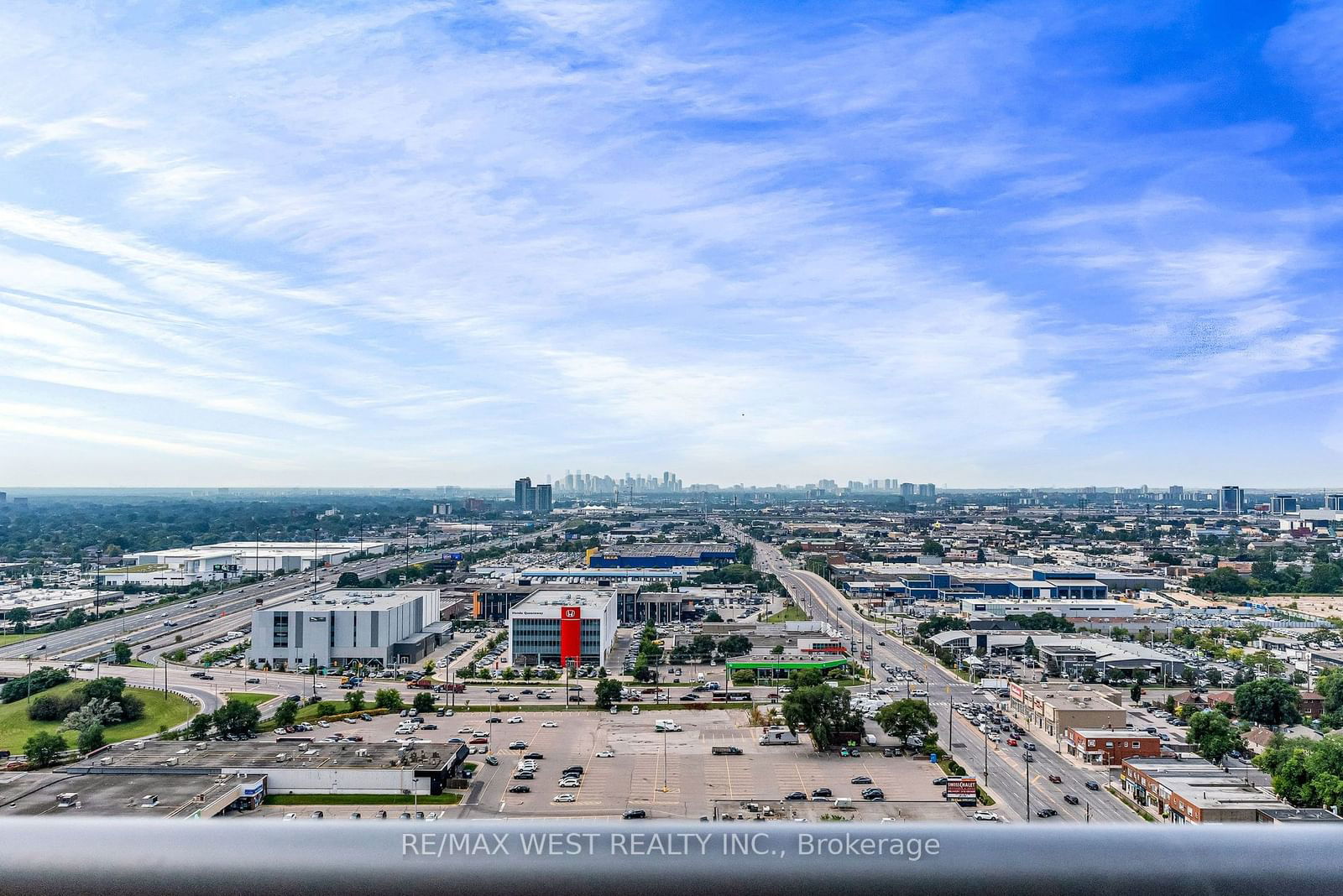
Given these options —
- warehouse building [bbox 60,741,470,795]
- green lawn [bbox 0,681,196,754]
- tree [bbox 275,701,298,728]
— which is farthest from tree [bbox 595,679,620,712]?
green lawn [bbox 0,681,196,754]

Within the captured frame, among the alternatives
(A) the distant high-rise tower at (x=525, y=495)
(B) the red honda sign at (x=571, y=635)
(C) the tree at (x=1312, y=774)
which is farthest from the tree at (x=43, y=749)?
(A) the distant high-rise tower at (x=525, y=495)

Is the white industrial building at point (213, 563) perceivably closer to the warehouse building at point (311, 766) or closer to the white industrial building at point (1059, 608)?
the warehouse building at point (311, 766)

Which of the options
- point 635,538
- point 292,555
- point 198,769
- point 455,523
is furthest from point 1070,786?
point 455,523

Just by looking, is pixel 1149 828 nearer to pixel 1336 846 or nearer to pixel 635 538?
pixel 1336 846

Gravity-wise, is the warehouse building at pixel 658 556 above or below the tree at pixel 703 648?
above

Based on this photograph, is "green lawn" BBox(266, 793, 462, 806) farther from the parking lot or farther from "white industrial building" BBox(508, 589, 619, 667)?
"white industrial building" BBox(508, 589, 619, 667)
